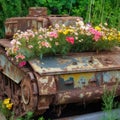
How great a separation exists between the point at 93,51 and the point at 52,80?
3.24ft

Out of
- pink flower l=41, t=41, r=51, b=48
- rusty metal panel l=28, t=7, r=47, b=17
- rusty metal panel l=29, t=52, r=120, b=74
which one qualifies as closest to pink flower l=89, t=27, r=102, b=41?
rusty metal panel l=29, t=52, r=120, b=74

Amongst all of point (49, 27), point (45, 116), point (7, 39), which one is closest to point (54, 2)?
point (7, 39)

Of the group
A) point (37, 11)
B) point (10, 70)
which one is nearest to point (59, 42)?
point (10, 70)

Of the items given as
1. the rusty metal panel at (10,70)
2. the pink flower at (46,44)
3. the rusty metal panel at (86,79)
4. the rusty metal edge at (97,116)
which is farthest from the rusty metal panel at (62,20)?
the rusty metal edge at (97,116)

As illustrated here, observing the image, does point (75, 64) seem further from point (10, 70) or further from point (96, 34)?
point (10, 70)

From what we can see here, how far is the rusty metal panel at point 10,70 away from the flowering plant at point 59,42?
0.62 feet

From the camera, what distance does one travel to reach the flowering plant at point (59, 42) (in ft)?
15.3

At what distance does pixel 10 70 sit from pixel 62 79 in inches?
42.5

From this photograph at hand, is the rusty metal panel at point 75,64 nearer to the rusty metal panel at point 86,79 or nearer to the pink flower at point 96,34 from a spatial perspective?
the rusty metal panel at point 86,79

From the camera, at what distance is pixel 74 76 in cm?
456

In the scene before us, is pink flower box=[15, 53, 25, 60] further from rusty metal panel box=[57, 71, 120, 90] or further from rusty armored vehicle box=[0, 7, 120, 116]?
rusty metal panel box=[57, 71, 120, 90]

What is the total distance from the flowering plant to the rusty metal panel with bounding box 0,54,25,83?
189 millimetres

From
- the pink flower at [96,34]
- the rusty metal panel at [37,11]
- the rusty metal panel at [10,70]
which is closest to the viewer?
the rusty metal panel at [10,70]

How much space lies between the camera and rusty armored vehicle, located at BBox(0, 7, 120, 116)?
437 cm
